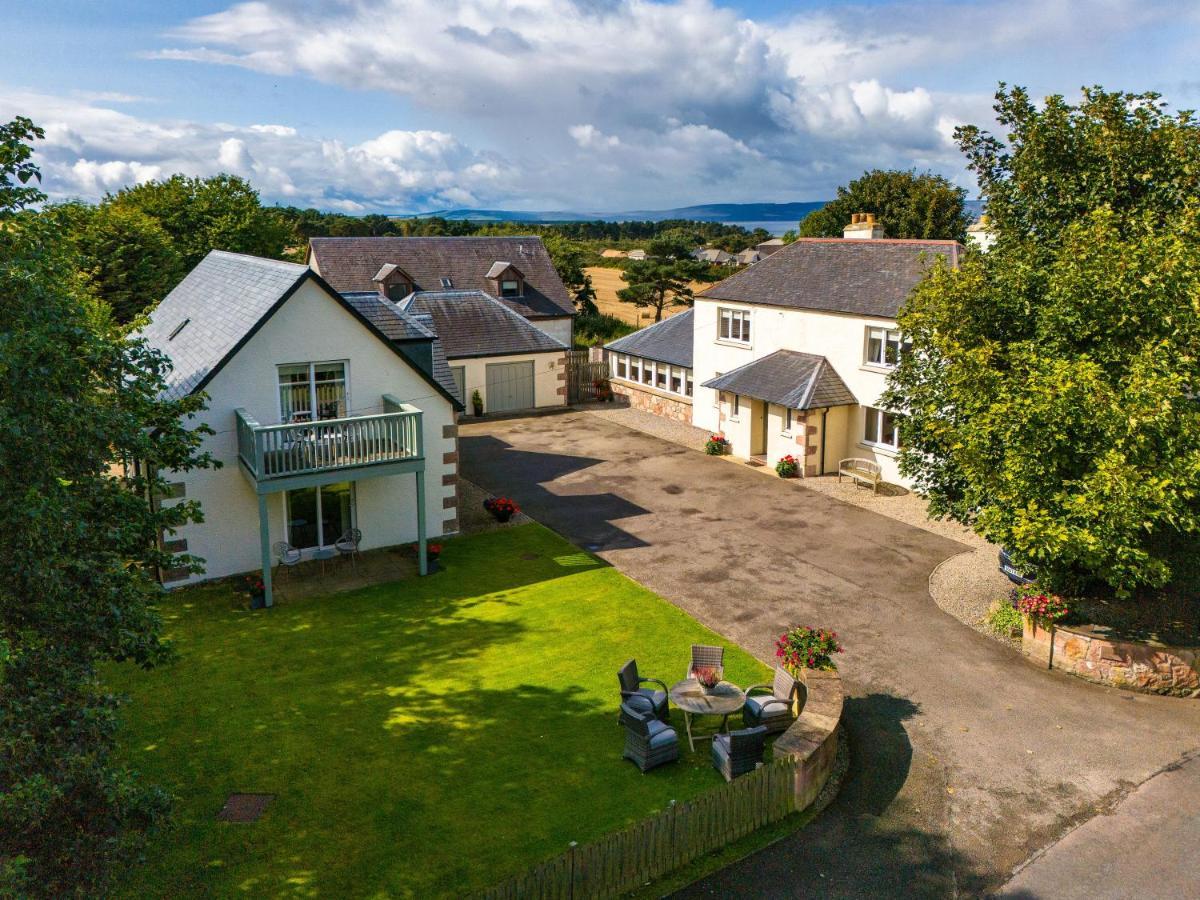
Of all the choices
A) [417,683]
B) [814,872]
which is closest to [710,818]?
[814,872]

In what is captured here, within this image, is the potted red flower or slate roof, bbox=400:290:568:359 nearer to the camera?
the potted red flower

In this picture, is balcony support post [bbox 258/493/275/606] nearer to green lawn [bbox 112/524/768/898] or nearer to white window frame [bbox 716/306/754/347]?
green lawn [bbox 112/524/768/898]

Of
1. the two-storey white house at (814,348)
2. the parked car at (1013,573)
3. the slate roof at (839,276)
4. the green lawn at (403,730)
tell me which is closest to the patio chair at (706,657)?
the green lawn at (403,730)

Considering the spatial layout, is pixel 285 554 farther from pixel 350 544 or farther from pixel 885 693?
pixel 885 693

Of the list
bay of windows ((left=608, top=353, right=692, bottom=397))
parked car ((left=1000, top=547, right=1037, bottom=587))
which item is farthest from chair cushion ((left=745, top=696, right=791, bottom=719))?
bay of windows ((left=608, top=353, right=692, bottom=397))

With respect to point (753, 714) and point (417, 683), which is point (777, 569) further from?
point (417, 683)

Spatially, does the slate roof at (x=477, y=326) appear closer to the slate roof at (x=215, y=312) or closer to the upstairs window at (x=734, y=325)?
the upstairs window at (x=734, y=325)
